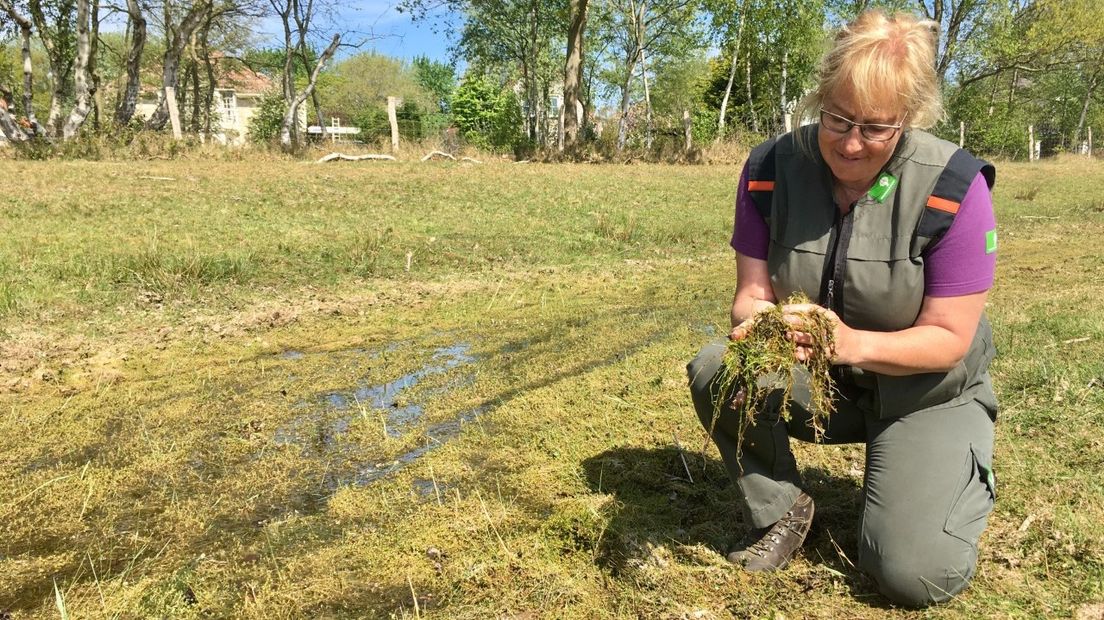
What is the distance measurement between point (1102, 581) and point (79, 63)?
723 inches

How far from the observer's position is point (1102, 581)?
7.04 ft

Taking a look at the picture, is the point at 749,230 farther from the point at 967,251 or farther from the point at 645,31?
the point at 645,31

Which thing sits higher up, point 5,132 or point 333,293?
point 5,132

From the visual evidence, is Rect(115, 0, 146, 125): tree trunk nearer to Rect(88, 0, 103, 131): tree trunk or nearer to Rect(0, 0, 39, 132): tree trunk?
Rect(88, 0, 103, 131): tree trunk

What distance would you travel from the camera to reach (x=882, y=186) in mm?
2154

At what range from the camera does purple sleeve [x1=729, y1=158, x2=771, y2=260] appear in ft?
7.98

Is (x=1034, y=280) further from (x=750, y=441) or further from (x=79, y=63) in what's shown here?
(x=79, y=63)

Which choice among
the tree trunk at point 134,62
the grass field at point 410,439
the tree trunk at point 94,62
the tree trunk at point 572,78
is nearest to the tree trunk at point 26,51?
the tree trunk at point 94,62

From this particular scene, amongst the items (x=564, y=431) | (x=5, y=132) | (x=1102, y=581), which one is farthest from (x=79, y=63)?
(x=1102, y=581)

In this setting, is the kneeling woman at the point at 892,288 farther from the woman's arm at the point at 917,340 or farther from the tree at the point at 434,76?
the tree at the point at 434,76

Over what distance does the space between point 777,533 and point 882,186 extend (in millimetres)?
1178

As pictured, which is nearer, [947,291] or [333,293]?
[947,291]

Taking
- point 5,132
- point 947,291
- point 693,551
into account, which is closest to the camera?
point 947,291

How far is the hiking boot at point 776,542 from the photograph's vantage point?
2.35 meters
